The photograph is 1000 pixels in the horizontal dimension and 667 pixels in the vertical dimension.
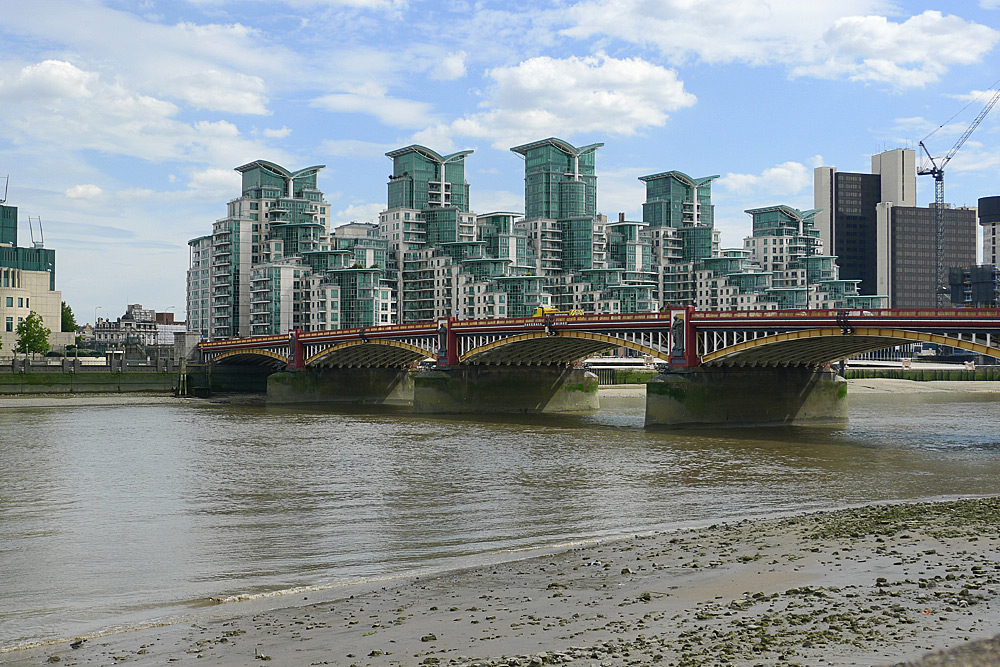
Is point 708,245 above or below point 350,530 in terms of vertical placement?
above

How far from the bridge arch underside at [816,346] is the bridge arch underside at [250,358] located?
159ft

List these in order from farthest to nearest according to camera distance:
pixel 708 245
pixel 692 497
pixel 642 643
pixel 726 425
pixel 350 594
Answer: pixel 708 245
pixel 726 425
pixel 692 497
pixel 350 594
pixel 642 643

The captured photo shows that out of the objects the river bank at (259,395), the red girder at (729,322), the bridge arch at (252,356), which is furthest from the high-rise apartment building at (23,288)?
the red girder at (729,322)

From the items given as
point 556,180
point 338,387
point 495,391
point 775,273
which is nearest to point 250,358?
point 338,387

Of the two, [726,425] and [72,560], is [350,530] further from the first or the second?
[726,425]

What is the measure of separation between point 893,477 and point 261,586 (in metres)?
26.3

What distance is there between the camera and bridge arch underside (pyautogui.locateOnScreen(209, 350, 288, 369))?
316 feet

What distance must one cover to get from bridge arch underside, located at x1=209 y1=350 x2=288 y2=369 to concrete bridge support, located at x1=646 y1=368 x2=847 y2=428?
45.8 meters

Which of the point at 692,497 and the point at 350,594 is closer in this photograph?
the point at 350,594

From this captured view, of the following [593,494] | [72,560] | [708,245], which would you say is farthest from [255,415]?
[708,245]

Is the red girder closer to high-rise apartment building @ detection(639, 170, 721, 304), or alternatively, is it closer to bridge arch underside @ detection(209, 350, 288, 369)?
bridge arch underside @ detection(209, 350, 288, 369)

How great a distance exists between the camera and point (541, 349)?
237ft

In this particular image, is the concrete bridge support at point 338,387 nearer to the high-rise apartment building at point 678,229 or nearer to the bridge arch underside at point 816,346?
the bridge arch underside at point 816,346

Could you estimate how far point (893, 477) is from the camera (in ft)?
122
